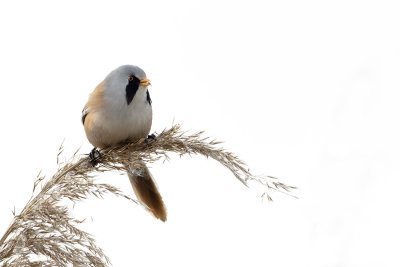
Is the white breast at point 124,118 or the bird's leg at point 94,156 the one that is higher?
the white breast at point 124,118

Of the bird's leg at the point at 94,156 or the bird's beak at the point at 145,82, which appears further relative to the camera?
the bird's beak at the point at 145,82

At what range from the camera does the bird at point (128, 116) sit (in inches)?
118

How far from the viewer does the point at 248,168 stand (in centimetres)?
230

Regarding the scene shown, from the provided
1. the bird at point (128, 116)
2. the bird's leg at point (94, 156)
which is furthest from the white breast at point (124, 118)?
the bird's leg at point (94, 156)

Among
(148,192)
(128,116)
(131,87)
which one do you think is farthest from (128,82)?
(148,192)

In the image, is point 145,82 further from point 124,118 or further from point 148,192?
point 148,192

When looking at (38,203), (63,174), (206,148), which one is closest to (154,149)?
(206,148)

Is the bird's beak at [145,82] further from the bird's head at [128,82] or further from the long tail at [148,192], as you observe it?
the long tail at [148,192]

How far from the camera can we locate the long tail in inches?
114

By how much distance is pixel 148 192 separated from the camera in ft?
9.81

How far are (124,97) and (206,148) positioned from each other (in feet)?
2.65

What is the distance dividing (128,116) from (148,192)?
41cm

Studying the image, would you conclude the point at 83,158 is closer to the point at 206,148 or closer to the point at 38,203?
the point at 38,203

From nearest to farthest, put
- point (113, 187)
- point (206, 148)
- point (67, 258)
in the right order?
1. point (67, 258)
2. point (113, 187)
3. point (206, 148)
